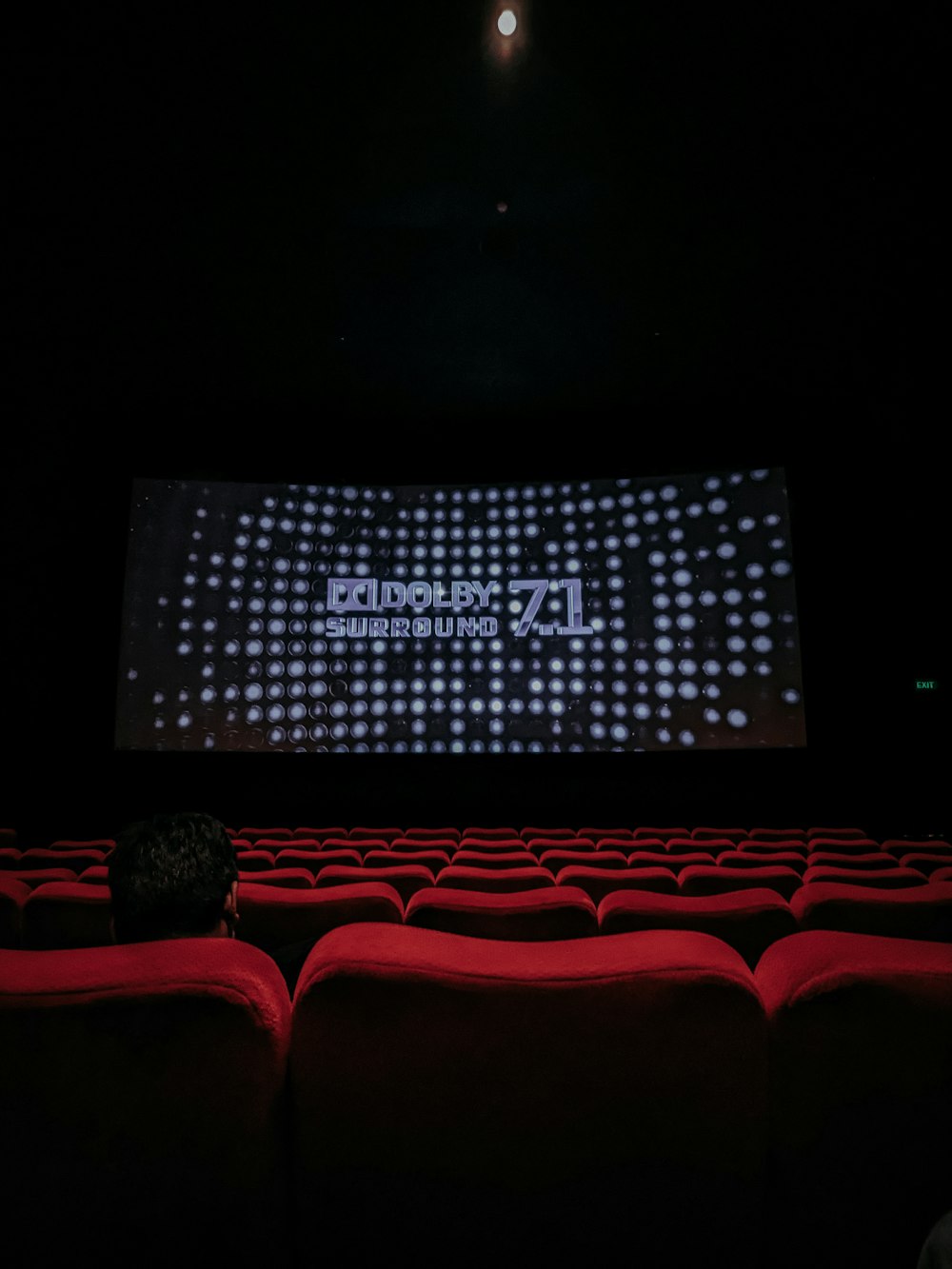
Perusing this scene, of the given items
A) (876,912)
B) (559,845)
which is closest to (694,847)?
(559,845)

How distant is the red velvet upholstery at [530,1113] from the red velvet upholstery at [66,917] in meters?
1.48

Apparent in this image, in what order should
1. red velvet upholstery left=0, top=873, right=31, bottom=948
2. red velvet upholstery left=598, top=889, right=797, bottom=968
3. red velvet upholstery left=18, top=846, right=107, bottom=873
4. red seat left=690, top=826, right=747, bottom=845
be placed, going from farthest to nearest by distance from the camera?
1. red seat left=690, top=826, right=747, bottom=845
2. red velvet upholstery left=18, top=846, right=107, bottom=873
3. red velvet upholstery left=0, top=873, right=31, bottom=948
4. red velvet upholstery left=598, top=889, right=797, bottom=968

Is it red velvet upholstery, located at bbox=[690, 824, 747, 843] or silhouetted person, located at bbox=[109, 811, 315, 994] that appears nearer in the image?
silhouetted person, located at bbox=[109, 811, 315, 994]

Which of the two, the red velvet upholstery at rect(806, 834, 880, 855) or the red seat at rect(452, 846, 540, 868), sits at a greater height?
the red seat at rect(452, 846, 540, 868)

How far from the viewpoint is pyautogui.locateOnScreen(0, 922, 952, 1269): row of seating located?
678 millimetres

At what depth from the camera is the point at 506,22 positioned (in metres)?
3.56

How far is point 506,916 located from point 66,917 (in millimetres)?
1166

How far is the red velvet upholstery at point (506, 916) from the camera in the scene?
5.40 feet

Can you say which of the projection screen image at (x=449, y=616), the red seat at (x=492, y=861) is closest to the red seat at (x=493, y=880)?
the red seat at (x=492, y=861)

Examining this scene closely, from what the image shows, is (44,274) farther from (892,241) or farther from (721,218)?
(892,241)

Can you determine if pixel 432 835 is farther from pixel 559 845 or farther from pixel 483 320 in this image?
pixel 483 320

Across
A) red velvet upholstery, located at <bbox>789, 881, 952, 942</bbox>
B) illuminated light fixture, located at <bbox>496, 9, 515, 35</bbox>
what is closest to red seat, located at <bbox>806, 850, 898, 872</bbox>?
red velvet upholstery, located at <bbox>789, 881, 952, 942</bbox>

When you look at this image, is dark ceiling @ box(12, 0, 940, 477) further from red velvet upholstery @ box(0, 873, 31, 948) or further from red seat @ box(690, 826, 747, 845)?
red velvet upholstery @ box(0, 873, 31, 948)

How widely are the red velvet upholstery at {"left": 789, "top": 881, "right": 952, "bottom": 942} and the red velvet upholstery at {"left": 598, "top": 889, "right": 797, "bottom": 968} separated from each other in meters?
0.11
